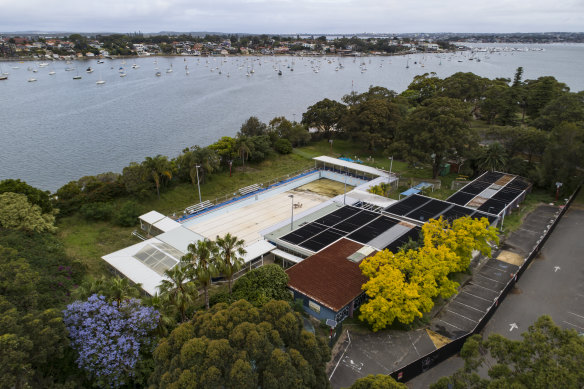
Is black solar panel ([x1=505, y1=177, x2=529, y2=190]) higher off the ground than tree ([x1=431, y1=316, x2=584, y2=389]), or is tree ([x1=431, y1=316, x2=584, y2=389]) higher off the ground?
tree ([x1=431, y1=316, x2=584, y2=389])

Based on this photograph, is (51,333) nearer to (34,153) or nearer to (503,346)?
(503,346)

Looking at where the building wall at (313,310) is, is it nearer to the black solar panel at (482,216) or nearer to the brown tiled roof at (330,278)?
the brown tiled roof at (330,278)

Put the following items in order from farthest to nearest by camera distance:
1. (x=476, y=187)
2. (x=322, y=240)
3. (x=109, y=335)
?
→ 1. (x=476, y=187)
2. (x=322, y=240)
3. (x=109, y=335)

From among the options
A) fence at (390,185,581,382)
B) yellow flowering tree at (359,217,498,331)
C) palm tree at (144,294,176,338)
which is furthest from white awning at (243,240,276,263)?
fence at (390,185,581,382)

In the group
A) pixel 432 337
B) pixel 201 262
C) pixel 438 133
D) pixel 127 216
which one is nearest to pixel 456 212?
pixel 438 133

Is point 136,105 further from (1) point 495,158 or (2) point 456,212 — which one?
(2) point 456,212

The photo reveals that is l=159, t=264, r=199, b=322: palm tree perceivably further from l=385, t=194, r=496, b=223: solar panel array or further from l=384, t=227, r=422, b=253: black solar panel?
l=385, t=194, r=496, b=223: solar panel array

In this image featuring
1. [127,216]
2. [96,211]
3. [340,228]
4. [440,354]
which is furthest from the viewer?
[96,211]
